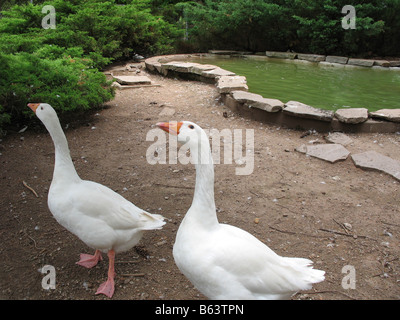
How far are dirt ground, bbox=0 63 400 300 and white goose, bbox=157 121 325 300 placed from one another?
20.8 inches

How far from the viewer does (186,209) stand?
3.14 meters

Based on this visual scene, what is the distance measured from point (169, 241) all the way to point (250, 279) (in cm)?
110

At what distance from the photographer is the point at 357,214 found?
3.08 m

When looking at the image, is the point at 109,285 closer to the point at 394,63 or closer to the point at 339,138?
the point at 339,138

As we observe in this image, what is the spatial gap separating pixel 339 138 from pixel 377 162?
2.65ft

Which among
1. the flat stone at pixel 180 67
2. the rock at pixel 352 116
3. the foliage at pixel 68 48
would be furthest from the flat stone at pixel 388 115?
the flat stone at pixel 180 67

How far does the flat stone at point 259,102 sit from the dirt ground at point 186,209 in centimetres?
30

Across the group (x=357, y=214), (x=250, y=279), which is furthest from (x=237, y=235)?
(x=357, y=214)

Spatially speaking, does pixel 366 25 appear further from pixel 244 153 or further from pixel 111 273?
pixel 111 273

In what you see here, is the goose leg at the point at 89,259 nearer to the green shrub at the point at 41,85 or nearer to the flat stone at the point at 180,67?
the green shrub at the point at 41,85

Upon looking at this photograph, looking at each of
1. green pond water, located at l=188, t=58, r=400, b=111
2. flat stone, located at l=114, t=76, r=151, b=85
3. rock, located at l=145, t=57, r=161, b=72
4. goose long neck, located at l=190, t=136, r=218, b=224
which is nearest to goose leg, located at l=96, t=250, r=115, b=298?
goose long neck, located at l=190, t=136, r=218, b=224

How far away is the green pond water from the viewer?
20.7ft

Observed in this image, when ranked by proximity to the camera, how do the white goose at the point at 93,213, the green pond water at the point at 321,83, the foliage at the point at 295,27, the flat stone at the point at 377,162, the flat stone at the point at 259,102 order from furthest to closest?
the foliage at the point at 295,27 → the green pond water at the point at 321,83 → the flat stone at the point at 259,102 → the flat stone at the point at 377,162 → the white goose at the point at 93,213

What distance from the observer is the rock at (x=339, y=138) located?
450 cm
